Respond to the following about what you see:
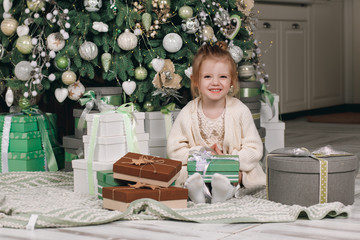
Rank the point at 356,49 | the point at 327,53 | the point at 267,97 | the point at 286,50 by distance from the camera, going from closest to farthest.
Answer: the point at 267,97
the point at 286,50
the point at 327,53
the point at 356,49

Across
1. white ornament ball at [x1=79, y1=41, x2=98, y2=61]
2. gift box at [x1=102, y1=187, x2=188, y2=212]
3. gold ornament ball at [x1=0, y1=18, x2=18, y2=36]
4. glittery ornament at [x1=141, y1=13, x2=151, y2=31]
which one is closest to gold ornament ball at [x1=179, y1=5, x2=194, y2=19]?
glittery ornament at [x1=141, y1=13, x2=151, y2=31]

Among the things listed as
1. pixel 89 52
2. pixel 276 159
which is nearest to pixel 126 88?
pixel 89 52

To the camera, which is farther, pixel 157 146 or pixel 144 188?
pixel 157 146

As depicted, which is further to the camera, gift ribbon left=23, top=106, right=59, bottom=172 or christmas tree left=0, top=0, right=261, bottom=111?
gift ribbon left=23, top=106, right=59, bottom=172

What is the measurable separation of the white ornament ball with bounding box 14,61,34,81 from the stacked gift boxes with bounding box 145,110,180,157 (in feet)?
1.69

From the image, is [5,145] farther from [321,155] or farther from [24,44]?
[321,155]

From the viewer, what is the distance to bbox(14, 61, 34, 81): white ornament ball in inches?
109

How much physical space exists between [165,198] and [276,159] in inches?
14.8

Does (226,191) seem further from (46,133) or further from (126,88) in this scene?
(46,133)

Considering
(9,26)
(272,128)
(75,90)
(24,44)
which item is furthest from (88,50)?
(272,128)

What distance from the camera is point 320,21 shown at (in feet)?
17.8

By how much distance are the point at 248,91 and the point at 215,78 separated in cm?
53

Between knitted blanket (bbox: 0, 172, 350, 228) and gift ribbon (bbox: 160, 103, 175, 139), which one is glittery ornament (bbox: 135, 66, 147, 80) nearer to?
gift ribbon (bbox: 160, 103, 175, 139)

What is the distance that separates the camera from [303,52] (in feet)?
17.1
